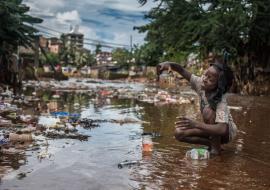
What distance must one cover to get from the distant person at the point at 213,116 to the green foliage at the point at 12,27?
29.9 ft

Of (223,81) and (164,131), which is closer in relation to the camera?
(223,81)

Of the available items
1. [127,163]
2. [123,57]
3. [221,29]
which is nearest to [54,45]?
[123,57]

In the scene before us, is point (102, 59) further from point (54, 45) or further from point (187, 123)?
point (187, 123)

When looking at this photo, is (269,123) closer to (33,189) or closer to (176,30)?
(33,189)

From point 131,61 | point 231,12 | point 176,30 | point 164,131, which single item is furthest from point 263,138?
point 131,61

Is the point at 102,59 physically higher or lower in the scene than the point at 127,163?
higher

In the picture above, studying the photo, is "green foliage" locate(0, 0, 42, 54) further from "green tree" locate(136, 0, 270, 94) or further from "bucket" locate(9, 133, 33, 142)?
"bucket" locate(9, 133, 33, 142)

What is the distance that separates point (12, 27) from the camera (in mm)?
14242

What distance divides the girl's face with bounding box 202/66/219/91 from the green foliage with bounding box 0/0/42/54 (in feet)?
30.1

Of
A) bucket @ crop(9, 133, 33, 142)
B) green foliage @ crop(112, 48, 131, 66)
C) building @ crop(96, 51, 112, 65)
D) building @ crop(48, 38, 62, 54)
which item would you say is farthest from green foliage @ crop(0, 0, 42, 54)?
building @ crop(48, 38, 62, 54)

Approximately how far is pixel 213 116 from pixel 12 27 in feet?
33.6

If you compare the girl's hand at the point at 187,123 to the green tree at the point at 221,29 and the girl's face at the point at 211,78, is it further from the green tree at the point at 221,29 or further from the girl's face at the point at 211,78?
the green tree at the point at 221,29

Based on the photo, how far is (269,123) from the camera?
352 inches

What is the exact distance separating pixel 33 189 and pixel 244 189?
5.31ft
